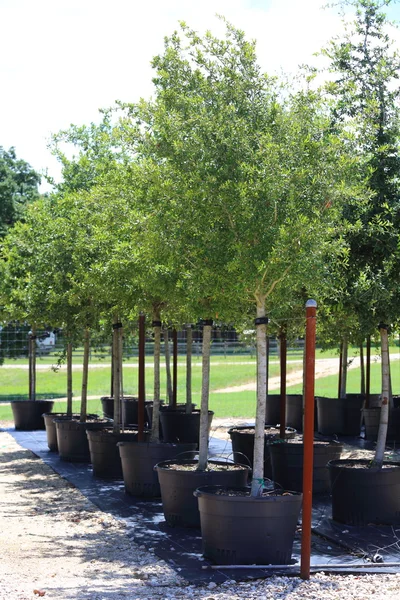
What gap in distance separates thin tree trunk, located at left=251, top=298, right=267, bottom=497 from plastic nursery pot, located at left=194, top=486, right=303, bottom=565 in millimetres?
510

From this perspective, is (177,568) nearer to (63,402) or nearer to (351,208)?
(351,208)

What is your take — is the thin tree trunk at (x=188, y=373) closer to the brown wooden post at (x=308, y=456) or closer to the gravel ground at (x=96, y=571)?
the gravel ground at (x=96, y=571)

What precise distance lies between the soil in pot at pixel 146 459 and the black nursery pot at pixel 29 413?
886cm

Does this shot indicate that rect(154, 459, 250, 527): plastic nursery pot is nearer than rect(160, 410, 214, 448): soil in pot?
Yes

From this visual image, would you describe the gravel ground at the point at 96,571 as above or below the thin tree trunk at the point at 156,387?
below

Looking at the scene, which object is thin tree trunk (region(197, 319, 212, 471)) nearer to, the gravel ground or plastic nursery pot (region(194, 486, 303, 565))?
the gravel ground

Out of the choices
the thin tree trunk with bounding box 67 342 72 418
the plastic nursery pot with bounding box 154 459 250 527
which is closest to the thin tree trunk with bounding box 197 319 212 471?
the plastic nursery pot with bounding box 154 459 250 527

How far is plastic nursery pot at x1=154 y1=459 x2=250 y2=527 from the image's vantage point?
25.8 ft

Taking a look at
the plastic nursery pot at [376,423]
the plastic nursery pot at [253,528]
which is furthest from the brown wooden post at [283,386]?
the plastic nursery pot at [376,423]

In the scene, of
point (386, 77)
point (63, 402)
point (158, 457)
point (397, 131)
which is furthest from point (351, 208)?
point (63, 402)

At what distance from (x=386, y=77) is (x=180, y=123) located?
9.24 ft

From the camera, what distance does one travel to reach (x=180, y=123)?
7.39 meters

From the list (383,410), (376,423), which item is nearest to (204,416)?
(383,410)

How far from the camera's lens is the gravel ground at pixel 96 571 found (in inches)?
228
